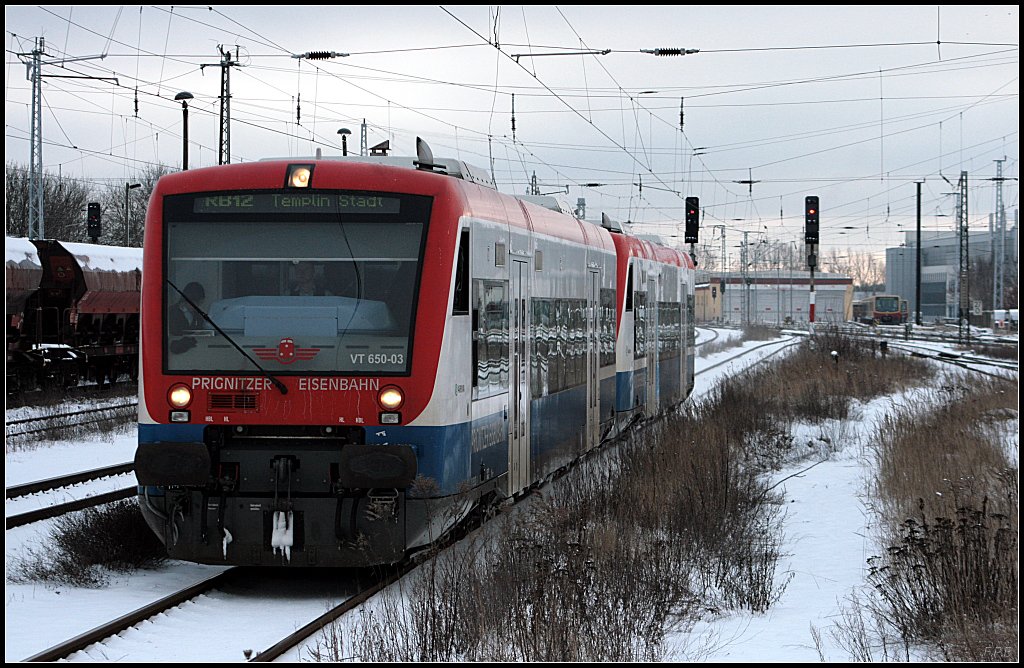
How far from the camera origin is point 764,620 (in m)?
8.45

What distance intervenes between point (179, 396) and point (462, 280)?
2.29 meters

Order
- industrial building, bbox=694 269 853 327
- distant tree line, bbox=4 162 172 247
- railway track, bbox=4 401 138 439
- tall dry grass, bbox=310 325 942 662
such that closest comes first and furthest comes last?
tall dry grass, bbox=310 325 942 662, railway track, bbox=4 401 138 439, distant tree line, bbox=4 162 172 247, industrial building, bbox=694 269 853 327

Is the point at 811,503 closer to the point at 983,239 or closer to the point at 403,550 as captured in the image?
the point at 403,550

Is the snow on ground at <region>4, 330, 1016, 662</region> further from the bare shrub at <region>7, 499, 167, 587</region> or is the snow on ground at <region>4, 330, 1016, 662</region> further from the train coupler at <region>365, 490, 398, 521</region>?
the train coupler at <region>365, 490, 398, 521</region>

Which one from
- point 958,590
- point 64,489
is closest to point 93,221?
point 64,489

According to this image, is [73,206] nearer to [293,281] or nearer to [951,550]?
[293,281]

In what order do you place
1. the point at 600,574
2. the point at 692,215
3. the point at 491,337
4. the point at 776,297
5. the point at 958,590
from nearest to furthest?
the point at 958,590 → the point at 600,574 → the point at 491,337 → the point at 692,215 → the point at 776,297

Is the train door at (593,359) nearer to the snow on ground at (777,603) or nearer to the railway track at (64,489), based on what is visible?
the snow on ground at (777,603)

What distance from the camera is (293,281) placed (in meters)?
9.39

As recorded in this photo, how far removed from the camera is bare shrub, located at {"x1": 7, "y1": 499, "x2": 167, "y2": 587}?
9.53 metres

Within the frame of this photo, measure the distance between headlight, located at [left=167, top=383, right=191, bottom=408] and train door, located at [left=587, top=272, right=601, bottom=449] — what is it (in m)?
7.18

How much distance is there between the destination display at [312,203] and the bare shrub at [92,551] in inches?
114

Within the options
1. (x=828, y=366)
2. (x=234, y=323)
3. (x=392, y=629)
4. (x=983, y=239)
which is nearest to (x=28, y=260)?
(x=828, y=366)

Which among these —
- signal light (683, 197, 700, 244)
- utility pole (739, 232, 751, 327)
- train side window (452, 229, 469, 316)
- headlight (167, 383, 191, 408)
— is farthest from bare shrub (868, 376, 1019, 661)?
utility pole (739, 232, 751, 327)
